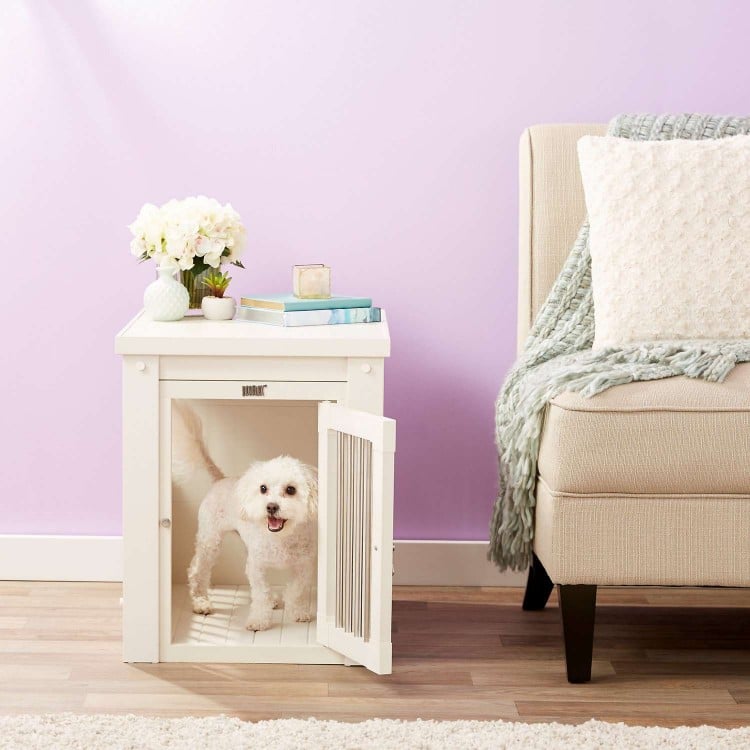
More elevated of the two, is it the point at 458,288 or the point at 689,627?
the point at 458,288

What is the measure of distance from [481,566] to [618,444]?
A: 0.74 meters

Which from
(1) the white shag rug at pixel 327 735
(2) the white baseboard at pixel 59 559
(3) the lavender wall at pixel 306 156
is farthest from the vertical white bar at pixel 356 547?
(2) the white baseboard at pixel 59 559

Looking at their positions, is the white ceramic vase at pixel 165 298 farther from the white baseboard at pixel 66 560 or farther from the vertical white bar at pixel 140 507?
the white baseboard at pixel 66 560

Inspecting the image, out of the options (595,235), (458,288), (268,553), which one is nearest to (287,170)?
(458,288)

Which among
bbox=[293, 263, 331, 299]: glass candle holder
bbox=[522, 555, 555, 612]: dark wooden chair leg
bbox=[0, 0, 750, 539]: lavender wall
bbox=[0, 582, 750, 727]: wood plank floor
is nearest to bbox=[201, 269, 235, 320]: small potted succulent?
bbox=[293, 263, 331, 299]: glass candle holder

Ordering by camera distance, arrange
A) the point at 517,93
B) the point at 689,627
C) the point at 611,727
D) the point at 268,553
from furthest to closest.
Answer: the point at 517,93 < the point at 689,627 < the point at 268,553 < the point at 611,727

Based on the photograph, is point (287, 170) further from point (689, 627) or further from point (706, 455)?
point (689, 627)

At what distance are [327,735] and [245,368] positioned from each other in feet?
1.96

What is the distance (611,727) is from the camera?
158 centimetres

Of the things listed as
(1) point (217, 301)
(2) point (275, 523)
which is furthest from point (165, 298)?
(2) point (275, 523)

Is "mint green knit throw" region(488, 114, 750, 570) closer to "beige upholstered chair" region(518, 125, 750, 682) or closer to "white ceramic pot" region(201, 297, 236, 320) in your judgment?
"beige upholstered chair" region(518, 125, 750, 682)

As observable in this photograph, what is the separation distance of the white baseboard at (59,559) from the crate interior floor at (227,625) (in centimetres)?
42

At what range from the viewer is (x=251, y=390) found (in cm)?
177

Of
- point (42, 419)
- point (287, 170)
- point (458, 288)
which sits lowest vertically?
point (42, 419)
